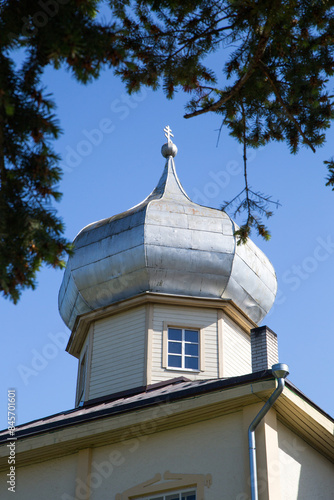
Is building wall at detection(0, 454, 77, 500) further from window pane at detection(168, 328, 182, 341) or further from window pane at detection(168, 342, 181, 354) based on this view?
window pane at detection(168, 328, 182, 341)

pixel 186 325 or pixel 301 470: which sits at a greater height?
pixel 186 325

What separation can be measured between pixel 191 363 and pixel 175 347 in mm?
437

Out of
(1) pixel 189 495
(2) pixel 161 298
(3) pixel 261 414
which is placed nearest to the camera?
(3) pixel 261 414

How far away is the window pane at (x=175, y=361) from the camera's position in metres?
13.5

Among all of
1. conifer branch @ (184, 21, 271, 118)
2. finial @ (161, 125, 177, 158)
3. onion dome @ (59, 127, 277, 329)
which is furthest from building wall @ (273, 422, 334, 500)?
finial @ (161, 125, 177, 158)

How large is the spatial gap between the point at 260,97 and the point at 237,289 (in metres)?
7.05

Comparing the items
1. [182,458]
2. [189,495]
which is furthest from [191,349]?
[189,495]

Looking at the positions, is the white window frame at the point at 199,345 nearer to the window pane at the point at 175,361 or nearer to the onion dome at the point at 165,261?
the window pane at the point at 175,361

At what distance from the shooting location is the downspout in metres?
8.37

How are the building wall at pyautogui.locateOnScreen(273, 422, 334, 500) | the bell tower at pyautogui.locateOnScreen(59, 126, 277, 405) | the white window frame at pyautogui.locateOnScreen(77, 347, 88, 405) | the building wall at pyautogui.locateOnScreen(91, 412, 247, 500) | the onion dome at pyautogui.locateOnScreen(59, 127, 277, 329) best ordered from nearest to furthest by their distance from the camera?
the building wall at pyautogui.locateOnScreen(91, 412, 247, 500) → the building wall at pyautogui.locateOnScreen(273, 422, 334, 500) → the bell tower at pyautogui.locateOnScreen(59, 126, 277, 405) → the onion dome at pyautogui.locateOnScreen(59, 127, 277, 329) → the white window frame at pyautogui.locateOnScreen(77, 347, 88, 405)

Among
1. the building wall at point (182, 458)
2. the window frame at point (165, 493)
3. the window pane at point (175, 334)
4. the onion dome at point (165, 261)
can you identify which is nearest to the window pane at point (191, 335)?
the window pane at point (175, 334)

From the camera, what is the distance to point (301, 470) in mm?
9414

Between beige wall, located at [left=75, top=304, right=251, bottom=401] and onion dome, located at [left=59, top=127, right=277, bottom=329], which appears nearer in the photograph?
beige wall, located at [left=75, top=304, right=251, bottom=401]

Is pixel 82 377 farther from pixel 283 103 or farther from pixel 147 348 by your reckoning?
pixel 283 103
